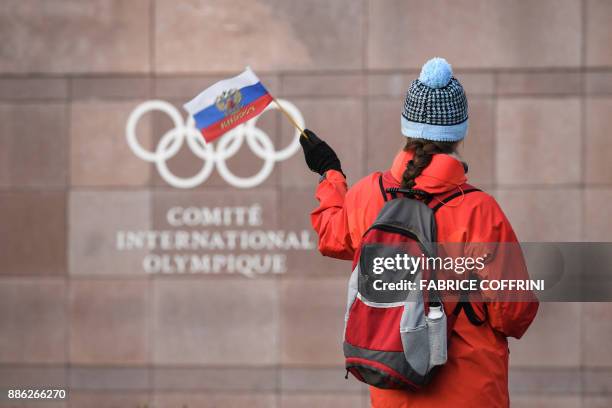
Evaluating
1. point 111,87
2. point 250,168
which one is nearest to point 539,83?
point 250,168

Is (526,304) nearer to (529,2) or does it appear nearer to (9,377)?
(529,2)

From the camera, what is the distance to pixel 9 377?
7.60 m

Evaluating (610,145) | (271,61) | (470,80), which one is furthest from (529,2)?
(271,61)

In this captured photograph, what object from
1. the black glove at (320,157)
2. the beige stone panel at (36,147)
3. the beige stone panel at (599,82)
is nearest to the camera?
the black glove at (320,157)

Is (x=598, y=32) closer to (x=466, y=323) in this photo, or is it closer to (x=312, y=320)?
(x=312, y=320)

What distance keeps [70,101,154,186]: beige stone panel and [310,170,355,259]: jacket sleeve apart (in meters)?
4.32

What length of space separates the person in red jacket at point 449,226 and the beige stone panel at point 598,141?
4396mm

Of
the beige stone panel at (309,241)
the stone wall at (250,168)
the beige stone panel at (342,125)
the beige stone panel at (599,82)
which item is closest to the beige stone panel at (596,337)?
the stone wall at (250,168)

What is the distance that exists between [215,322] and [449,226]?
4739 mm

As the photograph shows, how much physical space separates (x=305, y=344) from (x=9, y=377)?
8.46 feet

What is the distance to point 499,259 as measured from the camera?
2.94 meters

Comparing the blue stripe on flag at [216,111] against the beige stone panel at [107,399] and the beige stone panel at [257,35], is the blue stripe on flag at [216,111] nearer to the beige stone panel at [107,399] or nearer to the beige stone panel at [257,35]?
the beige stone panel at [257,35]

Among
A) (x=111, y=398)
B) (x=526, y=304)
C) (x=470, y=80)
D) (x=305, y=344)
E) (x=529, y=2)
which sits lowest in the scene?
(x=111, y=398)

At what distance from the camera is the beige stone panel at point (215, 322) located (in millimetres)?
7438
